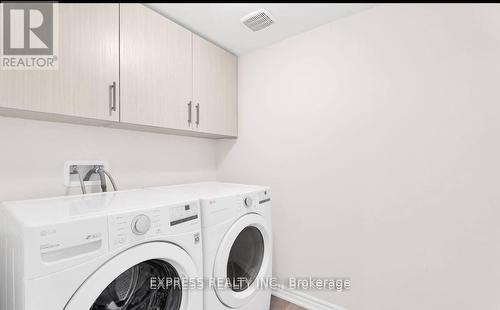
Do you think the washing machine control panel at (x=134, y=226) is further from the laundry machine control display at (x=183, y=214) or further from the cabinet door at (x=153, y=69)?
the cabinet door at (x=153, y=69)

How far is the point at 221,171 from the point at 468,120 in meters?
1.73

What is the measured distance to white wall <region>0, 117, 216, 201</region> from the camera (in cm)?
117

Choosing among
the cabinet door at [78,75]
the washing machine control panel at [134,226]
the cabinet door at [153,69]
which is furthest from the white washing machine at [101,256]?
the cabinet door at [153,69]

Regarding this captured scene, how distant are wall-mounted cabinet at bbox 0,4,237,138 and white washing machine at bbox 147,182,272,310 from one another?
583mm

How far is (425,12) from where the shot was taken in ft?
4.26

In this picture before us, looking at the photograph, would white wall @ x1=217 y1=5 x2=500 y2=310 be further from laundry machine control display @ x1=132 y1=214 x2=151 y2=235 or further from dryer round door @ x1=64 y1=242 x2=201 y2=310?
laundry machine control display @ x1=132 y1=214 x2=151 y2=235

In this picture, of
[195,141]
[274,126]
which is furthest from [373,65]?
[195,141]

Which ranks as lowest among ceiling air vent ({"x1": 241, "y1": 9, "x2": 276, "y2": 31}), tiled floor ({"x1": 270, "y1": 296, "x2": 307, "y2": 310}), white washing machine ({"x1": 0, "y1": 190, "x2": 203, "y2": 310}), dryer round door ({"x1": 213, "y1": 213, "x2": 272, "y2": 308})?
tiled floor ({"x1": 270, "y1": 296, "x2": 307, "y2": 310})

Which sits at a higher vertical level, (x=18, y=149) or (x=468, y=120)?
(x=468, y=120)

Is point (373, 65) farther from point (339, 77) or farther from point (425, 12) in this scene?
point (425, 12)

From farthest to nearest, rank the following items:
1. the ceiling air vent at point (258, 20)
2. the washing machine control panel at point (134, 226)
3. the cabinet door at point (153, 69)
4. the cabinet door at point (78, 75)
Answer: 1. the ceiling air vent at point (258, 20)
2. the cabinet door at point (153, 69)
3. the cabinet door at point (78, 75)
4. the washing machine control panel at point (134, 226)

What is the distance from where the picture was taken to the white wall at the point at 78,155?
117cm

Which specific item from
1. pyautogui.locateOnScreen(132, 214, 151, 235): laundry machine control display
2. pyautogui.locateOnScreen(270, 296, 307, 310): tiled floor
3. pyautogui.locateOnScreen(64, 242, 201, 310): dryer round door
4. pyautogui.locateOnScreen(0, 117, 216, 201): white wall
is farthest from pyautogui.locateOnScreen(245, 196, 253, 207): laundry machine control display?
pyautogui.locateOnScreen(270, 296, 307, 310): tiled floor

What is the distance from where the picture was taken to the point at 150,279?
1027 mm
